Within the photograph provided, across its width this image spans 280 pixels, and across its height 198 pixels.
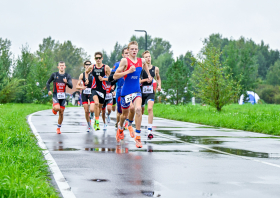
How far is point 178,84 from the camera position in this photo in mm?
34562

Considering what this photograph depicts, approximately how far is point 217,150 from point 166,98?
2664 centimetres

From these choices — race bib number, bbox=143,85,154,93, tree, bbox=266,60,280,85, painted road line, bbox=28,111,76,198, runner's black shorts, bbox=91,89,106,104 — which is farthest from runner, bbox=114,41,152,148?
tree, bbox=266,60,280,85

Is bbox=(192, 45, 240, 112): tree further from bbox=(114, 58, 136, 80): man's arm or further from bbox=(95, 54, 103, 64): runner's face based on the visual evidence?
bbox=(114, 58, 136, 80): man's arm

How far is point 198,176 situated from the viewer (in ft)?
20.9

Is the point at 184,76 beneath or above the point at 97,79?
above

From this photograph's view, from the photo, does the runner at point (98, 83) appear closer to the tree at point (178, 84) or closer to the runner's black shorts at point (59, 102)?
the runner's black shorts at point (59, 102)

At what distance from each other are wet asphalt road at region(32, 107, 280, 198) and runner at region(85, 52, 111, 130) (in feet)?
7.13

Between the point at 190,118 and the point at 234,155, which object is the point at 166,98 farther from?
the point at 234,155

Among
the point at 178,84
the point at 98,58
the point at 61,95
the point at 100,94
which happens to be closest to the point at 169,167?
the point at 98,58

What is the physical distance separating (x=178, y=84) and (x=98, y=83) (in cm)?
2158

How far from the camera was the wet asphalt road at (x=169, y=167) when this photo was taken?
545 centimetres

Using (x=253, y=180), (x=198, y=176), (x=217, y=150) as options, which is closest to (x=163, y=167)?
(x=198, y=176)

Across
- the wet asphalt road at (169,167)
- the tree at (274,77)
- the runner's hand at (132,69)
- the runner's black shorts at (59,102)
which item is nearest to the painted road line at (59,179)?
the wet asphalt road at (169,167)

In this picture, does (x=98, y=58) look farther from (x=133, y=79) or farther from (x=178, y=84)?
(x=178, y=84)
